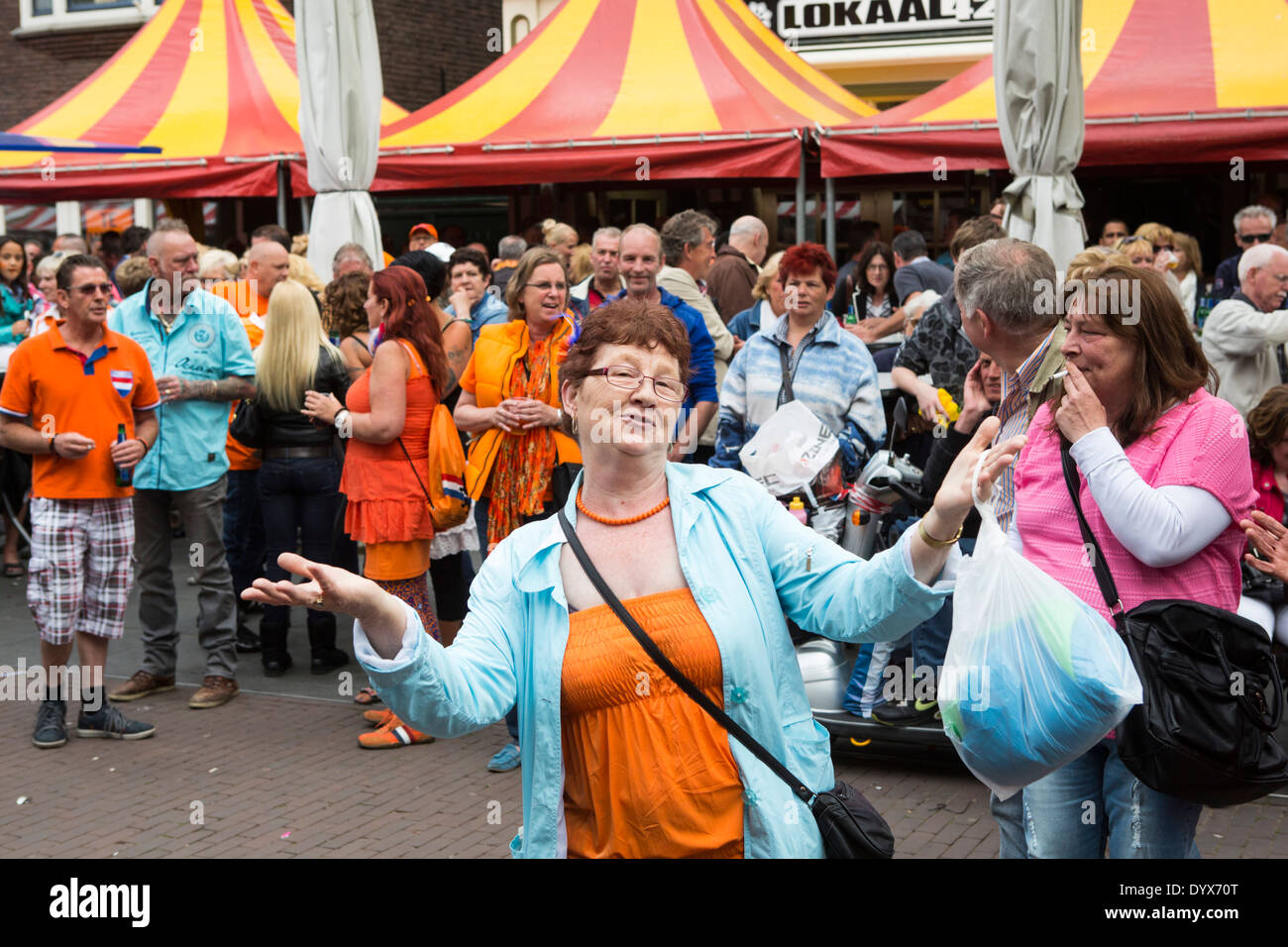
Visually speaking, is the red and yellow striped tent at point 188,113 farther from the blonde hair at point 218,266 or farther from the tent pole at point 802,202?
the tent pole at point 802,202

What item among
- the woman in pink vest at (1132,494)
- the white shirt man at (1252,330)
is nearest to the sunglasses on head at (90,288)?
the woman in pink vest at (1132,494)

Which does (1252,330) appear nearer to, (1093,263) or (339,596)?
(1093,263)

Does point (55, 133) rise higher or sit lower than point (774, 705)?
higher

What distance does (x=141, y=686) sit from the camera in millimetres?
6832

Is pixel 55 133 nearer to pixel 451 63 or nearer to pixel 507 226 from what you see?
pixel 507 226

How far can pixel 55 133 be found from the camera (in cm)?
1425

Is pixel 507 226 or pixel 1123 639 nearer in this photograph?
pixel 1123 639

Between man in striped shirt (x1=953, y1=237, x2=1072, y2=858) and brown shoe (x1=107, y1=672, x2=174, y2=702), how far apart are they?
15.9 feet

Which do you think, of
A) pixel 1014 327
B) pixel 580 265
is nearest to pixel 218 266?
pixel 580 265

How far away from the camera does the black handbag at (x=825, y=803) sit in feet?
7.89

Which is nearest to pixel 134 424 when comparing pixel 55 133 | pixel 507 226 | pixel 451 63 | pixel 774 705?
pixel 774 705

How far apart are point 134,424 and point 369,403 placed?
1175 millimetres

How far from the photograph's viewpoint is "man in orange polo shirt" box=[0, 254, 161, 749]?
20.0 ft

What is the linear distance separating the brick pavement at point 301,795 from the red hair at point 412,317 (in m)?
1.76
